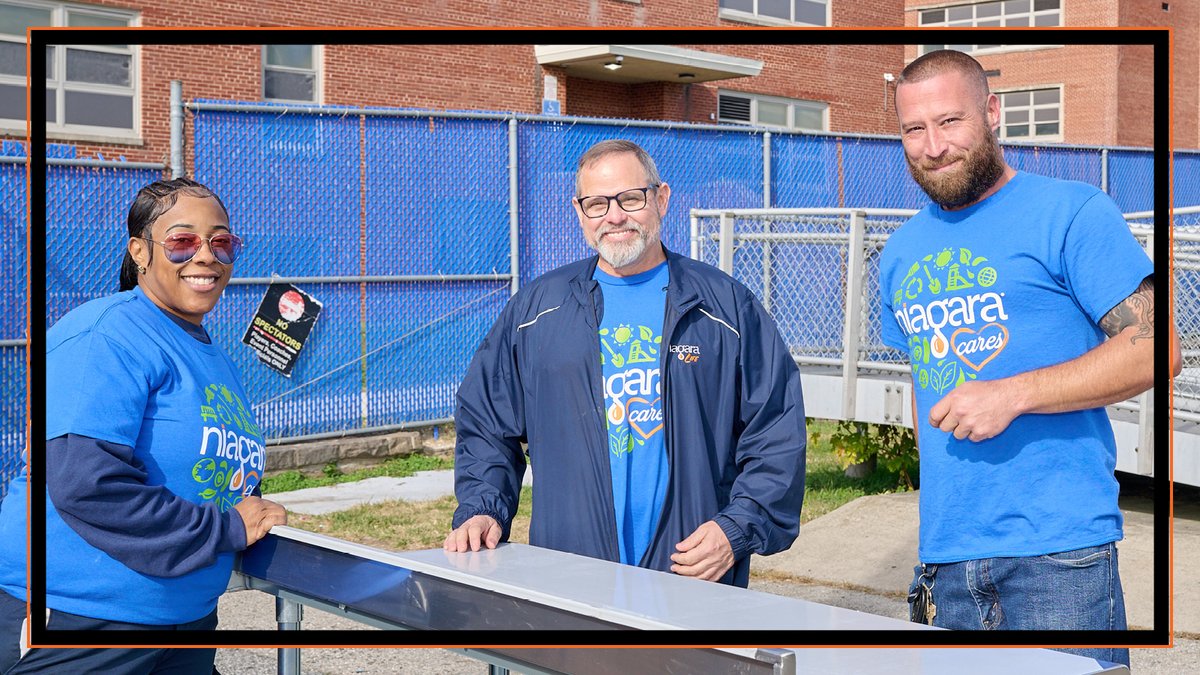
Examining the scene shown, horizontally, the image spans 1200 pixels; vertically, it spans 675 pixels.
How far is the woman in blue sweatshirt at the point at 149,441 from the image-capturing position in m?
1.67

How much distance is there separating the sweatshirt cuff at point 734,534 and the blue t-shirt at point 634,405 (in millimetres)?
102

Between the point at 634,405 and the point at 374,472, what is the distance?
169 centimetres

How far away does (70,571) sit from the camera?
1.75 meters

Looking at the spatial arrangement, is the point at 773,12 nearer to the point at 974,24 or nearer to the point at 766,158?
→ the point at 974,24

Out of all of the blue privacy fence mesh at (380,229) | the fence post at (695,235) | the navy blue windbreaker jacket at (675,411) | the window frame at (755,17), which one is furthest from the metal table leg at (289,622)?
the fence post at (695,235)

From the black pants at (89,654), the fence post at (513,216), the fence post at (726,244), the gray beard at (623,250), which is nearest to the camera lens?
the black pants at (89,654)

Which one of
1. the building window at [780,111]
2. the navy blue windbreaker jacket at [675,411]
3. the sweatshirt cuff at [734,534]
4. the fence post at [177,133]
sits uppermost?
the fence post at [177,133]

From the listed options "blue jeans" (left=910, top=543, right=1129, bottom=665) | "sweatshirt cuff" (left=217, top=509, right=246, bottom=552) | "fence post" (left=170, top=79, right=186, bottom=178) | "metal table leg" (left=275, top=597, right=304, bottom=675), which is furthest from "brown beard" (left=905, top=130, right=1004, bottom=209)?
"fence post" (left=170, top=79, right=186, bottom=178)

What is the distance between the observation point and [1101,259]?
5.37 ft

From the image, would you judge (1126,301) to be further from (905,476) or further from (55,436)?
(905,476)

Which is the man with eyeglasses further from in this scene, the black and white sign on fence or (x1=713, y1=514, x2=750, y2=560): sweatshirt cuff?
the black and white sign on fence

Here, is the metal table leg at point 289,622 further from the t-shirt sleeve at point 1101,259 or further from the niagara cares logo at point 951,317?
the t-shirt sleeve at point 1101,259

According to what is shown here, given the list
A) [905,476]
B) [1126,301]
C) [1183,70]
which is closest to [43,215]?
[1126,301]

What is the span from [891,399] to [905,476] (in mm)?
2816
